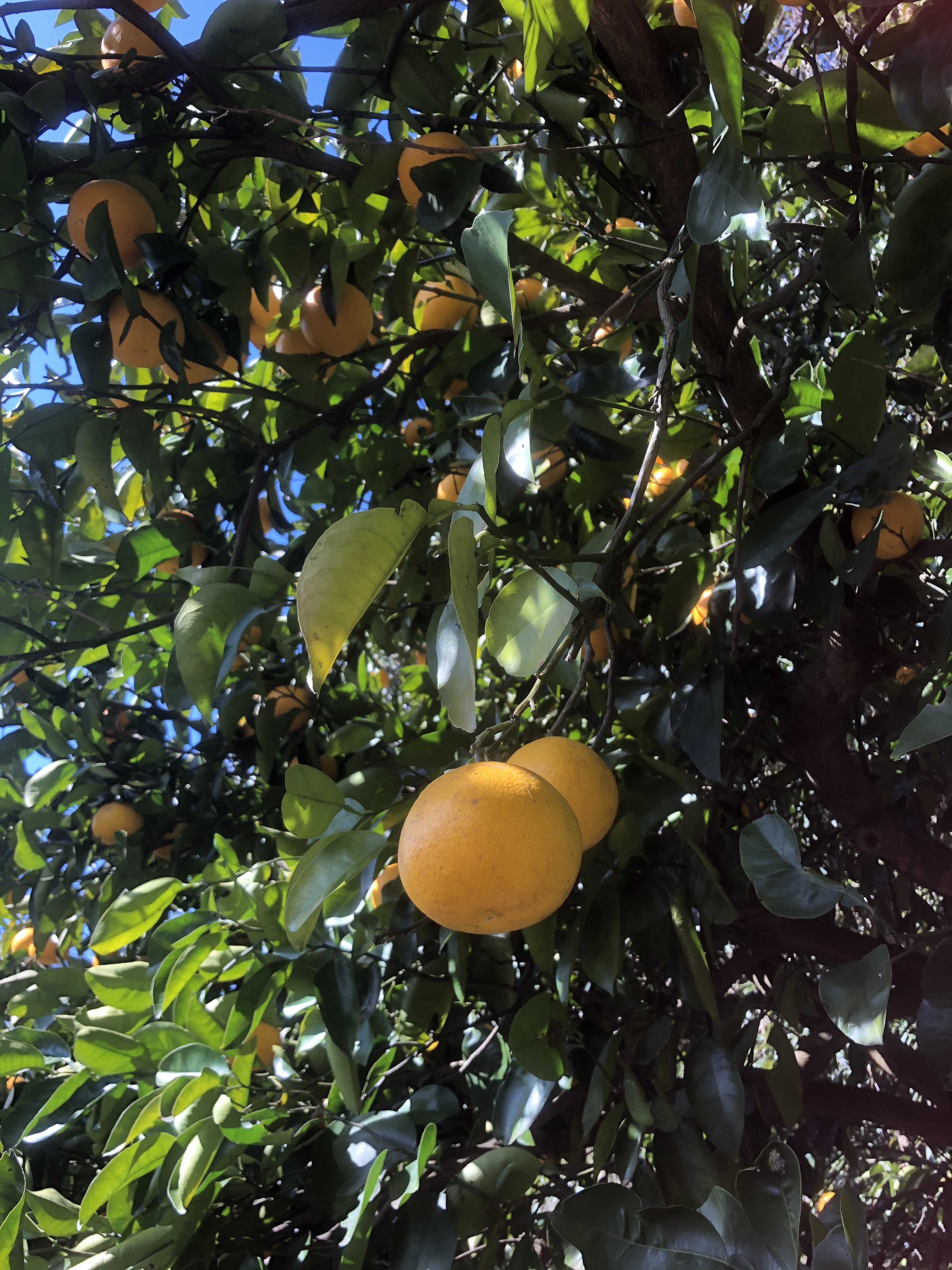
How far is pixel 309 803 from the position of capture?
2.75 feet

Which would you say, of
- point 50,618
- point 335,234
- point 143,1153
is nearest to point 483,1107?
point 143,1153

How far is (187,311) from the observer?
1.10m

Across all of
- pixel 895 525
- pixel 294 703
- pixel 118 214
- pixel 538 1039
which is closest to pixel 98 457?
pixel 118 214

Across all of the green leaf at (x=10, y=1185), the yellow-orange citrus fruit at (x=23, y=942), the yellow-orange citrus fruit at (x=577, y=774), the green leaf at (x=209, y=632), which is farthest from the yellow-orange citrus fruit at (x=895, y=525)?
the yellow-orange citrus fruit at (x=23, y=942)

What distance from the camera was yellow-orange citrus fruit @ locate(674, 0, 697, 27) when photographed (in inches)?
40.2

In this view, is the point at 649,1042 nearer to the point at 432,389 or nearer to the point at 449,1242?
the point at 449,1242

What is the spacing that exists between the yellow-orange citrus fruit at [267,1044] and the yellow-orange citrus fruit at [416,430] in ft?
3.17

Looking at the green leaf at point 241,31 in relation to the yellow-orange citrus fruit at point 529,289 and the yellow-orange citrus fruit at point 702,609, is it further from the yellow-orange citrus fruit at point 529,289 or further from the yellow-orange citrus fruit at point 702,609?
the yellow-orange citrus fruit at point 702,609

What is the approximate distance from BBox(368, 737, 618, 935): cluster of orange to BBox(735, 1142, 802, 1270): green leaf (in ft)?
0.87

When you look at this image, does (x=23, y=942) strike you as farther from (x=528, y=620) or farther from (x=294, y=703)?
(x=528, y=620)

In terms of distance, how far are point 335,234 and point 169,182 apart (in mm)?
260

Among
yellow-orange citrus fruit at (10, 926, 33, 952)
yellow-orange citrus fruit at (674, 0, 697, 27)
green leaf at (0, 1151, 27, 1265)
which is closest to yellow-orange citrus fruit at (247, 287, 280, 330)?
yellow-orange citrus fruit at (674, 0, 697, 27)

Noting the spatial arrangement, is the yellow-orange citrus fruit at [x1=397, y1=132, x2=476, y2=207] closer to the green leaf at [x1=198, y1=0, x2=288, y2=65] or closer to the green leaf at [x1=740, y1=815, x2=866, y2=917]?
the green leaf at [x1=198, y1=0, x2=288, y2=65]

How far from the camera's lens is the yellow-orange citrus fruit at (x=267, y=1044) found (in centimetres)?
125
